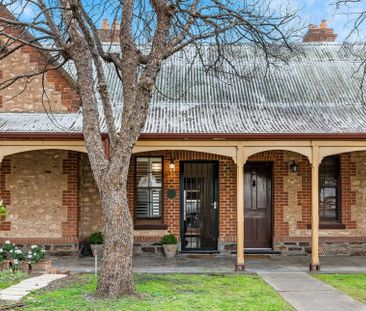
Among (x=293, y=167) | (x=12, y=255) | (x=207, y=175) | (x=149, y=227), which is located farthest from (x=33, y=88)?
(x=293, y=167)

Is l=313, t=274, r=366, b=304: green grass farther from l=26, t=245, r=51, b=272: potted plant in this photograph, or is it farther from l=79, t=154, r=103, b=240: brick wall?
l=79, t=154, r=103, b=240: brick wall

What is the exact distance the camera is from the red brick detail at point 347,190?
43.9 feet

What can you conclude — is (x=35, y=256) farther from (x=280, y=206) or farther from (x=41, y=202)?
(x=280, y=206)

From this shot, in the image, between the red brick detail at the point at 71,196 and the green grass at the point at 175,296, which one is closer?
the green grass at the point at 175,296

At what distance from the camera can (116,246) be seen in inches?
327

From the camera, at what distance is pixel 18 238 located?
12477mm

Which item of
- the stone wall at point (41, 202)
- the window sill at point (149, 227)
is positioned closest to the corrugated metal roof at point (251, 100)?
the stone wall at point (41, 202)

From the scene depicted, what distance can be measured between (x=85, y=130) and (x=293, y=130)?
4.70 m

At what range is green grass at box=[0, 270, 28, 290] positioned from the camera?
9.26 metres

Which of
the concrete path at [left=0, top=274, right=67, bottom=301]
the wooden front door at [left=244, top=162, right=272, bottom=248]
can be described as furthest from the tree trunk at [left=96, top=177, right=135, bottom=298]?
the wooden front door at [left=244, top=162, right=272, bottom=248]

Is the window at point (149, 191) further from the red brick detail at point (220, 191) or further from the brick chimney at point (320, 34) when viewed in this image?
the brick chimney at point (320, 34)

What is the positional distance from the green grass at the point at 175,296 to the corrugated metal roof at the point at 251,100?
3215mm

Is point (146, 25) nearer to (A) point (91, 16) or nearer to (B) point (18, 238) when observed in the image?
(A) point (91, 16)

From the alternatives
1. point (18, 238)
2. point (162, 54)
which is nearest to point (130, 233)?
point (162, 54)
